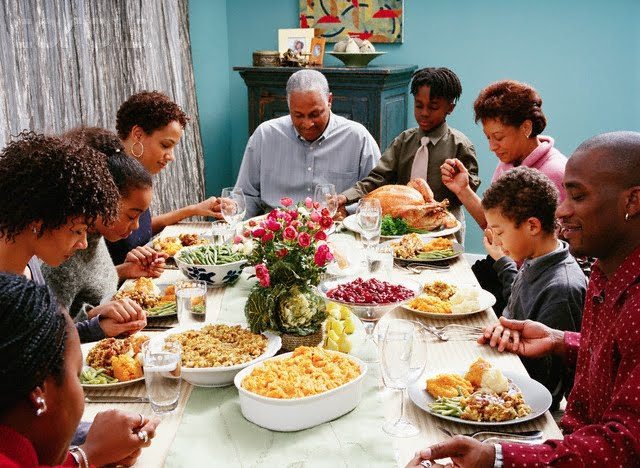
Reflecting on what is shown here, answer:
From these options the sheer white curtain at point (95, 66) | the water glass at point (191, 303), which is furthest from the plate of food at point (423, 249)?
the sheer white curtain at point (95, 66)

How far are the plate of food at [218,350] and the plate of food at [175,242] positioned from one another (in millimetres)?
917

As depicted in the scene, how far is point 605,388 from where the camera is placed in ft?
4.99

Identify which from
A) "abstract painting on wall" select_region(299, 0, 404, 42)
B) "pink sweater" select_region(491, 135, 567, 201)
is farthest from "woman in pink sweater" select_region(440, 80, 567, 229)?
"abstract painting on wall" select_region(299, 0, 404, 42)

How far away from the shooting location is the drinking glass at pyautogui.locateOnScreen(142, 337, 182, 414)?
1561 millimetres

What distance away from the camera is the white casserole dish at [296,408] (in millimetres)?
1495

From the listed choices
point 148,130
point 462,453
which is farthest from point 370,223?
point 462,453

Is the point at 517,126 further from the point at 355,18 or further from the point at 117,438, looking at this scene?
the point at 355,18

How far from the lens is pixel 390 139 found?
17.0 ft

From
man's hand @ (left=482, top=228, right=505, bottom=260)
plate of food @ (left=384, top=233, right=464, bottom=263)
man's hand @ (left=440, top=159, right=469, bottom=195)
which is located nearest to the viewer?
plate of food @ (left=384, top=233, right=464, bottom=263)

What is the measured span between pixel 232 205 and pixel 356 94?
2392mm

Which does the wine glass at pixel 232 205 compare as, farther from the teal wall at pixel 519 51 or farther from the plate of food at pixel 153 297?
the teal wall at pixel 519 51

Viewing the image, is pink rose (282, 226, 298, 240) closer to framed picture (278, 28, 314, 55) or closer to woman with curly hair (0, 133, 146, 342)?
woman with curly hair (0, 133, 146, 342)

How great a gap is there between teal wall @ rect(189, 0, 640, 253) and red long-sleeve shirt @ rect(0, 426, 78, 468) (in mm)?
4754

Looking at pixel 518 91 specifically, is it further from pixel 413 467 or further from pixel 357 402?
pixel 413 467
